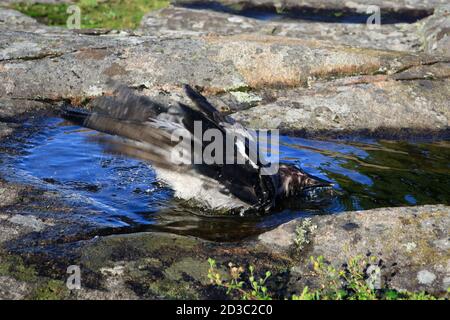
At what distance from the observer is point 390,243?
4.24 meters

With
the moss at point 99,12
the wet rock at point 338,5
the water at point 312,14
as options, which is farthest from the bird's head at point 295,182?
the moss at point 99,12

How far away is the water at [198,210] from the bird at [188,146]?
179 millimetres

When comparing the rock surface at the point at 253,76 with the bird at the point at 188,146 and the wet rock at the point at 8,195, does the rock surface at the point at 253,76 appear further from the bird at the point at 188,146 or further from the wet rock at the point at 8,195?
the wet rock at the point at 8,195

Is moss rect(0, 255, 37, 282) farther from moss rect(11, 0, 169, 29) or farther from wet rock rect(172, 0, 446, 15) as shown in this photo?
moss rect(11, 0, 169, 29)

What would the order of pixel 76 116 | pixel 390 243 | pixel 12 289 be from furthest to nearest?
pixel 76 116
pixel 390 243
pixel 12 289

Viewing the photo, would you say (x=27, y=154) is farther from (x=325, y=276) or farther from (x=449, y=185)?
(x=449, y=185)

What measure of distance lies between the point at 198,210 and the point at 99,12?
13187 mm

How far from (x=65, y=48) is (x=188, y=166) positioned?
3.94 metres

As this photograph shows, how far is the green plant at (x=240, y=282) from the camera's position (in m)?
3.69

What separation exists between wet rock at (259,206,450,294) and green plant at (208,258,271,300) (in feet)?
0.75

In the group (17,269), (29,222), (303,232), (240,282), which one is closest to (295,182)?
(303,232)

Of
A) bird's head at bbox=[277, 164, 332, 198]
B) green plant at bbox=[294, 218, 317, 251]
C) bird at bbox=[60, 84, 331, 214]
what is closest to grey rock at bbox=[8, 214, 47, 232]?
bird at bbox=[60, 84, 331, 214]

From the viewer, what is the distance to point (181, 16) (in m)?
13.5

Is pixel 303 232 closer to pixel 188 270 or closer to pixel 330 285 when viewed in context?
pixel 330 285
